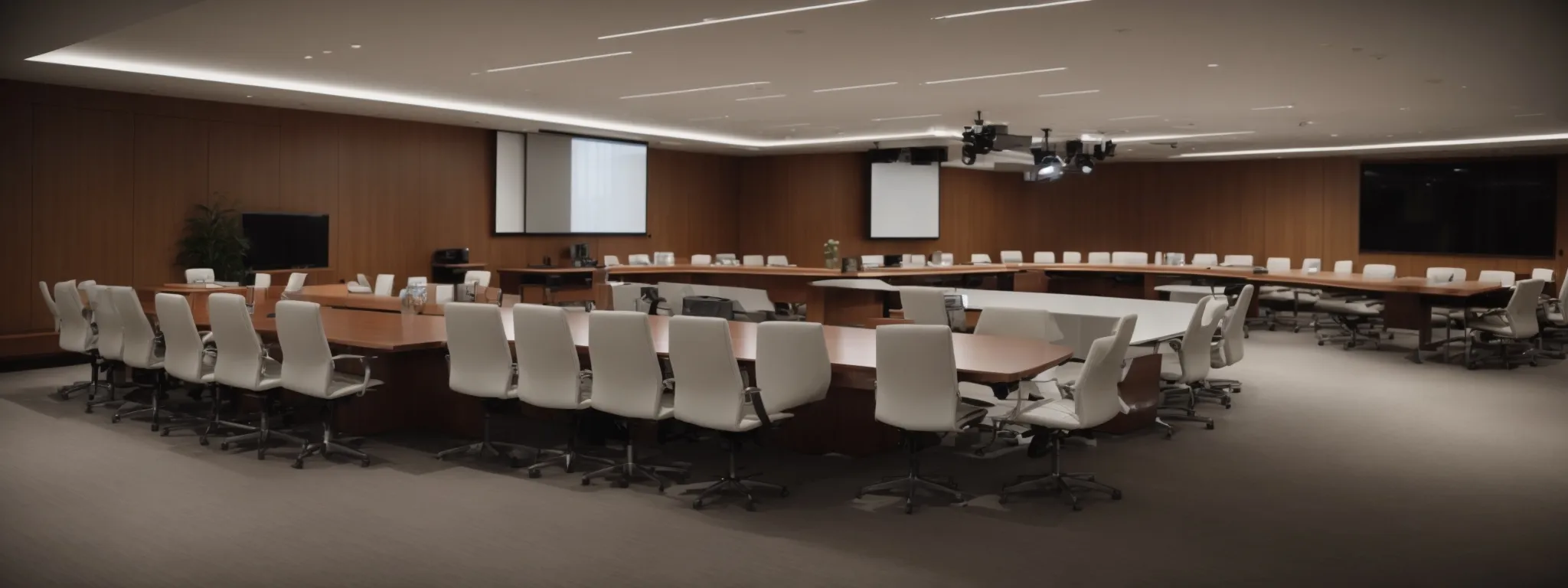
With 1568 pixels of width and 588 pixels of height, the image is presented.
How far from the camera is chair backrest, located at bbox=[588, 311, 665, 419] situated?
190 inches

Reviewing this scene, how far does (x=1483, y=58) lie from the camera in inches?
302

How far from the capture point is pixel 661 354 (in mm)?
5324

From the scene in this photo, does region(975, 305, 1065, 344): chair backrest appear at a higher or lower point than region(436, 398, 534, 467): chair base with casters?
higher

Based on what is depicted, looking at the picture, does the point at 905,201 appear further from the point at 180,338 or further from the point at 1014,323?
the point at 180,338

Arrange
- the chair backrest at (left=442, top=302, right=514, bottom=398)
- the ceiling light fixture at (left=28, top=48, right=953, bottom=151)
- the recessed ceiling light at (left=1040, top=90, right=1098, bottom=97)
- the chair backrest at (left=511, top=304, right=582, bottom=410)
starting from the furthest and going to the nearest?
the recessed ceiling light at (left=1040, top=90, right=1098, bottom=97) < the ceiling light fixture at (left=28, top=48, right=953, bottom=151) < the chair backrest at (left=442, top=302, right=514, bottom=398) < the chair backrest at (left=511, top=304, right=582, bottom=410)

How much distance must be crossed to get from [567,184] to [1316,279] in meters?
9.67

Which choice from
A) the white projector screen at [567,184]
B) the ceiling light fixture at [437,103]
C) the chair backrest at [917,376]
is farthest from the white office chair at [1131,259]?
the chair backrest at [917,376]

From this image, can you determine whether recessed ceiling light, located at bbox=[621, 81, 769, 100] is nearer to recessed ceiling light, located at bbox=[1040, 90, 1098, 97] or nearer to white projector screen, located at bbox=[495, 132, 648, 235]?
recessed ceiling light, located at bbox=[1040, 90, 1098, 97]

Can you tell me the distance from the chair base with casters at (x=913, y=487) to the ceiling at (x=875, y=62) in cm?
278

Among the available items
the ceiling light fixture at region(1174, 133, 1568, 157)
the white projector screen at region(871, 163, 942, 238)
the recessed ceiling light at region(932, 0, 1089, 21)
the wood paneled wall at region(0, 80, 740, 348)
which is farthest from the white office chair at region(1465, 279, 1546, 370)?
the wood paneled wall at region(0, 80, 740, 348)

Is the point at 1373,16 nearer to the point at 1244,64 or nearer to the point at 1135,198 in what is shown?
the point at 1244,64

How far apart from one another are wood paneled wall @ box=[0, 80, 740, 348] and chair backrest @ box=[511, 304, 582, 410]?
22.2 ft

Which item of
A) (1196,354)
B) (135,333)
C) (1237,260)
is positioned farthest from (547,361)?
(1237,260)

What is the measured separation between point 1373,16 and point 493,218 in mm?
10951
